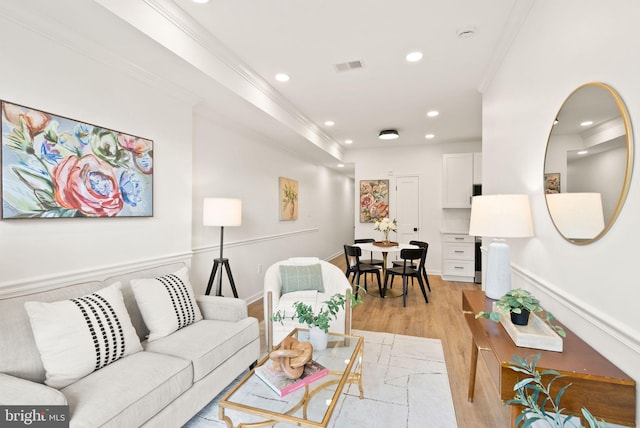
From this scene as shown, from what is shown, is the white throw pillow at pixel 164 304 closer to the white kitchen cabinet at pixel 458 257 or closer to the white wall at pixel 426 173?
the white kitchen cabinet at pixel 458 257

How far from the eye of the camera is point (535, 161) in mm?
1919

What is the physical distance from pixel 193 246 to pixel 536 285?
3.12 metres

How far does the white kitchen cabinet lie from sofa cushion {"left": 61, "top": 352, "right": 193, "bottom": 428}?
16.8 feet

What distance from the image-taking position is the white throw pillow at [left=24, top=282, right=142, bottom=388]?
1534 millimetres

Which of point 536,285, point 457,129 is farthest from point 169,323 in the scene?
point 457,129

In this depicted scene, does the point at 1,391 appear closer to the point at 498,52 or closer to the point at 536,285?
the point at 536,285

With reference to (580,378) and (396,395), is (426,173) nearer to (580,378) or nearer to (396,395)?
(396,395)

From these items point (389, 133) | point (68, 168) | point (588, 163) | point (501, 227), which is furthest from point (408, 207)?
point (68, 168)

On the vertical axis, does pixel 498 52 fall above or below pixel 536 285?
above

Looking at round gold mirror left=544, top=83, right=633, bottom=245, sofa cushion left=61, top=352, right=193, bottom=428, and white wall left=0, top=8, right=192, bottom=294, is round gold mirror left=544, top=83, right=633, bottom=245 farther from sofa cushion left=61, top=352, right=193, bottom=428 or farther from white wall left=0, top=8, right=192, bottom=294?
white wall left=0, top=8, right=192, bottom=294

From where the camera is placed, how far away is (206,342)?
2.04 meters

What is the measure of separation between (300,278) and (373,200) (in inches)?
155

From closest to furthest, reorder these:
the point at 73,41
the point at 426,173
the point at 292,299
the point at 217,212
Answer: the point at 73,41, the point at 292,299, the point at 217,212, the point at 426,173

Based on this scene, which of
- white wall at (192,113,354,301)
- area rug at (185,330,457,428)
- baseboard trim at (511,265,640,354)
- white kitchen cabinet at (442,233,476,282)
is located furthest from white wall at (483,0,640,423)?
white kitchen cabinet at (442,233,476,282)
